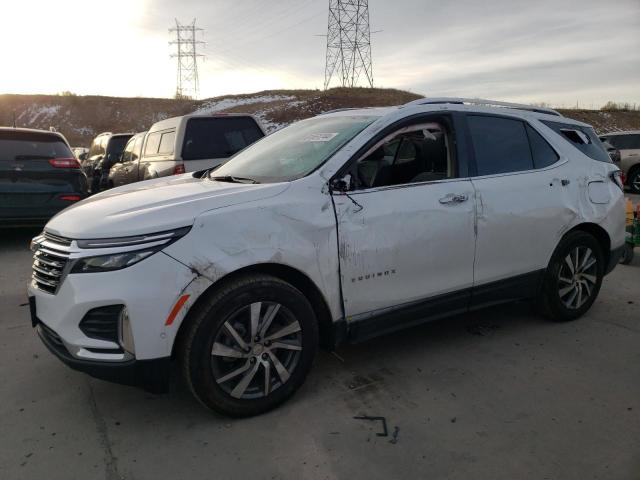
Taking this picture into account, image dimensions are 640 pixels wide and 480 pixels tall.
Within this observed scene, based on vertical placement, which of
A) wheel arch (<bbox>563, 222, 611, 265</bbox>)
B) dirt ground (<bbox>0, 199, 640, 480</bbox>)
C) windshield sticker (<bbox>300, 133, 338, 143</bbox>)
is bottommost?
dirt ground (<bbox>0, 199, 640, 480</bbox>)

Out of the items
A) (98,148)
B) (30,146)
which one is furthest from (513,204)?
(98,148)

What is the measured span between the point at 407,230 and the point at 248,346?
4.03ft

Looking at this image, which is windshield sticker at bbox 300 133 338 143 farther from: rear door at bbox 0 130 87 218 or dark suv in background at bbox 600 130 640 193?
dark suv in background at bbox 600 130 640 193

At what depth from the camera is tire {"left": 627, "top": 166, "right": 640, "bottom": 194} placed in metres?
13.9

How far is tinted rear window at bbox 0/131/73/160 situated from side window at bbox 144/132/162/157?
1555 millimetres

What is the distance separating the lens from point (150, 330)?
2.53 metres

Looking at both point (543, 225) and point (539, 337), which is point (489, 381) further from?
point (543, 225)

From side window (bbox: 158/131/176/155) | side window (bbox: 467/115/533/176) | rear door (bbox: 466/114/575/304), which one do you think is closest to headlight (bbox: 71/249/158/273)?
rear door (bbox: 466/114/575/304)

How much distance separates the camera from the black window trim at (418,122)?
3135 millimetres

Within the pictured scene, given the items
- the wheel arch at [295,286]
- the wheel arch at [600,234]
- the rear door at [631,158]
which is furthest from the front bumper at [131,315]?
the rear door at [631,158]

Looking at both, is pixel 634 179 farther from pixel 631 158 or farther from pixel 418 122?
pixel 418 122

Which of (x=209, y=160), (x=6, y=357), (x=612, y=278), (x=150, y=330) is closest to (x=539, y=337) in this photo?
(x=612, y=278)

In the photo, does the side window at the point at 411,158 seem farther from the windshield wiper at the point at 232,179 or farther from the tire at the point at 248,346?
the tire at the point at 248,346

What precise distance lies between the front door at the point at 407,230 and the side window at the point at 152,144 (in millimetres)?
6065
